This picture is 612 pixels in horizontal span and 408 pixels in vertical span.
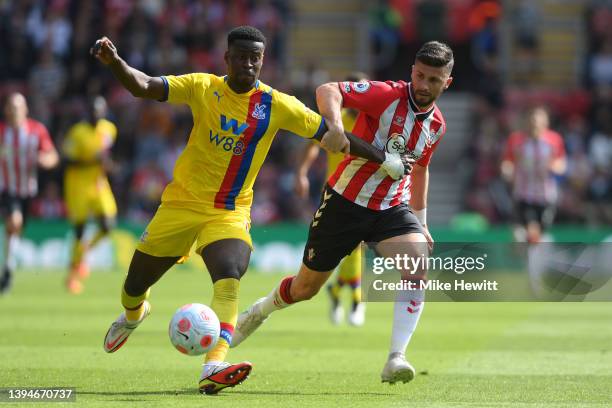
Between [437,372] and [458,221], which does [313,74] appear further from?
[437,372]

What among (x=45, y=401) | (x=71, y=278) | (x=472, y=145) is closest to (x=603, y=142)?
(x=472, y=145)

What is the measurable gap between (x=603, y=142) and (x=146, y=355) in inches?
596

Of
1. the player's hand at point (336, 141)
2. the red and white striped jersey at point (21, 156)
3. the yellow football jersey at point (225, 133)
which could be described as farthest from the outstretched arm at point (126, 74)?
the red and white striped jersey at point (21, 156)

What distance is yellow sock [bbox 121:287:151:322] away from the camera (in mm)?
8531

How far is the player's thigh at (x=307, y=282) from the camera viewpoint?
28.9ft

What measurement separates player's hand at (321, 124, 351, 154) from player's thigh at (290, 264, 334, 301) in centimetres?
125

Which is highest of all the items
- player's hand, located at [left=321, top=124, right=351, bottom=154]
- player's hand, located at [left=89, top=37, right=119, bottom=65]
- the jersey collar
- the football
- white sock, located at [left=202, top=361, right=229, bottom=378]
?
the jersey collar

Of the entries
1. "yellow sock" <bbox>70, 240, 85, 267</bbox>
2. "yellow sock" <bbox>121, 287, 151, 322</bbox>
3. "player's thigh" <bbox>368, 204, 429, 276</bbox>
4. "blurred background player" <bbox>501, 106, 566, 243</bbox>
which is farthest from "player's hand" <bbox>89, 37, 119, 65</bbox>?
"blurred background player" <bbox>501, 106, 566, 243</bbox>

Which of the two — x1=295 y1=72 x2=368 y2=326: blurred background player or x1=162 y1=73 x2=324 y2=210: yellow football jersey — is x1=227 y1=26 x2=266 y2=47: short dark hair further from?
x1=295 y1=72 x2=368 y2=326: blurred background player

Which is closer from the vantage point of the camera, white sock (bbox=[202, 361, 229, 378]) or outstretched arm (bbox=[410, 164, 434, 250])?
white sock (bbox=[202, 361, 229, 378])

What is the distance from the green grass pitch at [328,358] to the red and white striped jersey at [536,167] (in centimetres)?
272

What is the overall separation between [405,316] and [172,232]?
1.71 meters

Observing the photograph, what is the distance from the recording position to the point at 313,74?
23250 millimetres

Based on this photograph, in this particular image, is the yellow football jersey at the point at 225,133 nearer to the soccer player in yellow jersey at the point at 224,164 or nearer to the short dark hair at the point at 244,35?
the soccer player in yellow jersey at the point at 224,164
